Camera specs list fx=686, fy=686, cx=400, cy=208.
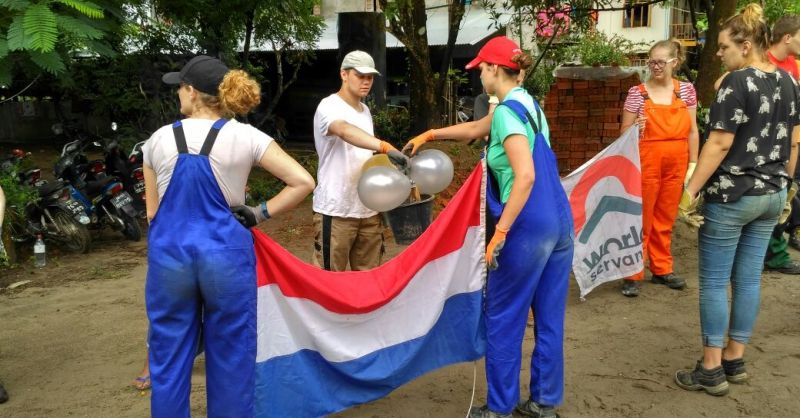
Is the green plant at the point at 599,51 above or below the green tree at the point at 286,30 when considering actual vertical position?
below

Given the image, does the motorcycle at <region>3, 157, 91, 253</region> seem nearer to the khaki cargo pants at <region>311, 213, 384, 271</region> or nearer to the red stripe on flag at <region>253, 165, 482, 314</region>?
the khaki cargo pants at <region>311, 213, 384, 271</region>

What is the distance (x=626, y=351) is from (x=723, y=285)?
0.93 m

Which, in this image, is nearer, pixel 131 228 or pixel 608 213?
pixel 608 213

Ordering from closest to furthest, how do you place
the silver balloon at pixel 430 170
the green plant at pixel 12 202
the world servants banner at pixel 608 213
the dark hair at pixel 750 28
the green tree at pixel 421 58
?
1. the dark hair at pixel 750 28
2. the silver balloon at pixel 430 170
3. the world servants banner at pixel 608 213
4. the green plant at pixel 12 202
5. the green tree at pixel 421 58

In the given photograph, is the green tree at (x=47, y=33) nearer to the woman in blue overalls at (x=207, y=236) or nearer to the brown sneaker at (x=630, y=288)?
the woman in blue overalls at (x=207, y=236)

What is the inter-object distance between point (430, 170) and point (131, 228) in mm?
5354

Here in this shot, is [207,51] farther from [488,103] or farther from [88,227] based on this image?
[488,103]

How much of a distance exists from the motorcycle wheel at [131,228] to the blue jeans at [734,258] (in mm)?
6389

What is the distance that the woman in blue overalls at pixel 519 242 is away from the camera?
312 centimetres

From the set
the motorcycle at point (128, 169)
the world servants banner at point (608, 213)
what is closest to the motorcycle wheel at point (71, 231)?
the motorcycle at point (128, 169)

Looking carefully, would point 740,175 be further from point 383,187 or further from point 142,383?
point 142,383

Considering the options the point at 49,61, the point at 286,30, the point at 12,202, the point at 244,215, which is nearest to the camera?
the point at 244,215

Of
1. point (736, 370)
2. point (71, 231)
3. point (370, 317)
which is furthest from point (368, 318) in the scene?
point (71, 231)

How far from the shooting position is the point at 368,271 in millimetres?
3461
